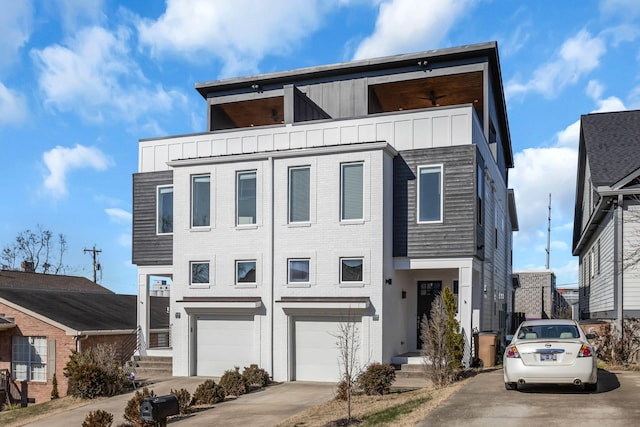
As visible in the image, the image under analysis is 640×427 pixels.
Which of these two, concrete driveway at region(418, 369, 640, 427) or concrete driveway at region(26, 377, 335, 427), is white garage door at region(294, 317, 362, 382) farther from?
concrete driveway at region(418, 369, 640, 427)

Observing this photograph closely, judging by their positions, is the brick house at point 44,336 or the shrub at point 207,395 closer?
the shrub at point 207,395

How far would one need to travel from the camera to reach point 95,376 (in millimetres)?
19234

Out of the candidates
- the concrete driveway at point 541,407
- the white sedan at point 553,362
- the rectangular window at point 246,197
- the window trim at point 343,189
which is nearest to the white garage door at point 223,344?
the rectangular window at point 246,197

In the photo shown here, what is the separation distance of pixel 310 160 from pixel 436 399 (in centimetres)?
921

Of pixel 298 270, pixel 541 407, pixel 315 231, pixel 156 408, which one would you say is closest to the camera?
pixel 156 408

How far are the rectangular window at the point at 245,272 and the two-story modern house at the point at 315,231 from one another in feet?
0.15

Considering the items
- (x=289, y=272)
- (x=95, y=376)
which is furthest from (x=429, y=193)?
(x=95, y=376)

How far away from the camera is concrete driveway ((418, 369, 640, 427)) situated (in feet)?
35.0

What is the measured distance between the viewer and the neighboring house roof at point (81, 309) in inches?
1016

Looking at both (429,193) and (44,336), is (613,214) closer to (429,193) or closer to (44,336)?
(429,193)

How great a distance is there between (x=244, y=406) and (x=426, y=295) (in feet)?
28.0

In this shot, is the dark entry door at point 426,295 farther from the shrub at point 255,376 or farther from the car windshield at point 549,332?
the car windshield at point 549,332

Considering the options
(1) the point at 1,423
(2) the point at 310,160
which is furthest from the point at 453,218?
(1) the point at 1,423

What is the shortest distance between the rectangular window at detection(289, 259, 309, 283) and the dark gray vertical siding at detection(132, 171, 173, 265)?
514 cm
